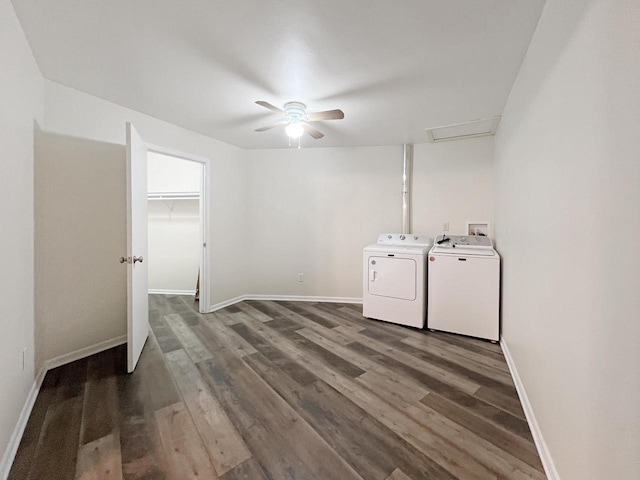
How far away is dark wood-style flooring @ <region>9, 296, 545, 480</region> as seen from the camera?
132 cm

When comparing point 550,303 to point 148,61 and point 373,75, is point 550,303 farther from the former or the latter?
point 148,61

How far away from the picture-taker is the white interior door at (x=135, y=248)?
2137 millimetres

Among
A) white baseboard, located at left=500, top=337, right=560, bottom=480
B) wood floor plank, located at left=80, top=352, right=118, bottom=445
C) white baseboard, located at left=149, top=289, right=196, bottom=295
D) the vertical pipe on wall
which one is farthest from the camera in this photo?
white baseboard, located at left=149, top=289, right=196, bottom=295

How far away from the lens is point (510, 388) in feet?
6.35

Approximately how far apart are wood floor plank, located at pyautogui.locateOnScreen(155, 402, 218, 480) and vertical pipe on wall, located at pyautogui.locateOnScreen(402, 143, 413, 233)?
316cm

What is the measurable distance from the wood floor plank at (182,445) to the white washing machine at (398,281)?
2.24m

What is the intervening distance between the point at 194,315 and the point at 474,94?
3.80 m

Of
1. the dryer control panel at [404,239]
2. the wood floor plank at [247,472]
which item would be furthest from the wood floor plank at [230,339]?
the dryer control panel at [404,239]

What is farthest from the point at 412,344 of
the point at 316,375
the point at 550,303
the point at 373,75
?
the point at 373,75

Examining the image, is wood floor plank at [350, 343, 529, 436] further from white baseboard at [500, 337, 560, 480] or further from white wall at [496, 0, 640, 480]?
white wall at [496, 0, 640, 480]

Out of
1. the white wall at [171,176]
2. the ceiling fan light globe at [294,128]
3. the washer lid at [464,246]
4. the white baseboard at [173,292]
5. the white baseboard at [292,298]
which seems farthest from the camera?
the white baseboard at [173,292]

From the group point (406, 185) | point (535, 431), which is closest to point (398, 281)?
point (406, 185)

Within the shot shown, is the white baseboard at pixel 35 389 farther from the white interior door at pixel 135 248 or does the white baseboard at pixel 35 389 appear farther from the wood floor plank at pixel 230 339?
the wood floor plank at pixel 230 339

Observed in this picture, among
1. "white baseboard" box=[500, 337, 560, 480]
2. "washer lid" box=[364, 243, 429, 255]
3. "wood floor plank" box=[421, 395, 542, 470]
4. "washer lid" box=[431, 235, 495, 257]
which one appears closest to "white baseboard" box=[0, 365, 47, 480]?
"wood floor plank" box=[421, 395, 542, 470]
